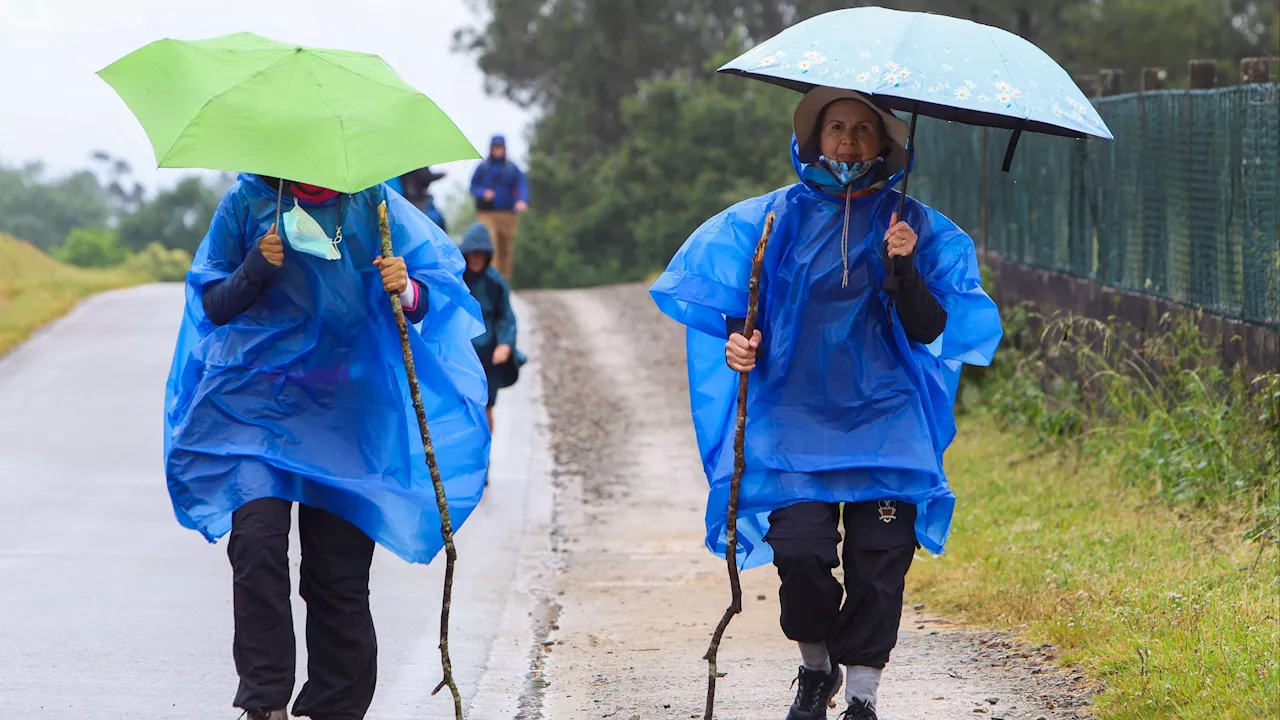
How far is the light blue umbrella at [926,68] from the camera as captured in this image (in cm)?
485

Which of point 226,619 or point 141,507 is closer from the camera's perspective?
point 226,619

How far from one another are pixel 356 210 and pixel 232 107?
1.73 feet

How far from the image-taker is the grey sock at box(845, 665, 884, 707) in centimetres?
520

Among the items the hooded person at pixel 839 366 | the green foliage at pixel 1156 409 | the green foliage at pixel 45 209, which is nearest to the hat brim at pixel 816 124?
the hooded person at pixel 839 366

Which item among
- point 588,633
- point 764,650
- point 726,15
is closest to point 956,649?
point 764,650

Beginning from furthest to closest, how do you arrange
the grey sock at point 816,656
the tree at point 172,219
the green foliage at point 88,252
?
the tree at point 172,219 < the green foliage at point 88,252 < the grey sock at point 816,656

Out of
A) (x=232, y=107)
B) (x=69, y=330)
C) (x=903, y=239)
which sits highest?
(x=232, y=107)

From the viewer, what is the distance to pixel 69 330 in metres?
19.2

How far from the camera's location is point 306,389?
512cm

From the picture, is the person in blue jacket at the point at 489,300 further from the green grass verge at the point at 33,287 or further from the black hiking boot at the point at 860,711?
the green grass verge at the point at 33,287

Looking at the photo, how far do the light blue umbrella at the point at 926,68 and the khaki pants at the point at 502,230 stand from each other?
15267mm

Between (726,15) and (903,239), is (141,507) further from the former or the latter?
(726,15)

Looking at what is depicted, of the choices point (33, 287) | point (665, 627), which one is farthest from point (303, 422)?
point (33, 287)

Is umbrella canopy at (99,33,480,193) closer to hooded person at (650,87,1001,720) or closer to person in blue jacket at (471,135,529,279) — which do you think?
hooded person at (650,87,1001,720)
